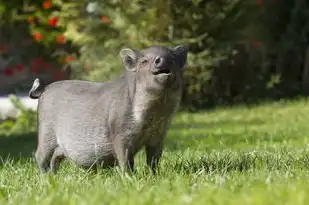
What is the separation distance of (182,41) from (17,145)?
4.87 m

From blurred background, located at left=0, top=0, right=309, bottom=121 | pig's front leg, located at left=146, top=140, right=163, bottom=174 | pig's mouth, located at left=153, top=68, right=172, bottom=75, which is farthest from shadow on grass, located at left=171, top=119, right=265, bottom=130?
pig's mouth, located at left=153, top=68, right=172, bottom=75

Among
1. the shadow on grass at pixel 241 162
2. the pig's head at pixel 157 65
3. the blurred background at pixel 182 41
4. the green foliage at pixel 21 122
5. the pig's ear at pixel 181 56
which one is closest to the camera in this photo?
the pig's head at pixel 157 65

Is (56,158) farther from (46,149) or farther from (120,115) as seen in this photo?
(120,115)

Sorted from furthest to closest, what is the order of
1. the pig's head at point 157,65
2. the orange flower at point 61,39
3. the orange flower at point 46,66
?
1. the orange flower at point 46,66
2. the orange flower at point 61,39
3. the pig's head at point 157,65

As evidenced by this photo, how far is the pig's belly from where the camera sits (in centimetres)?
562

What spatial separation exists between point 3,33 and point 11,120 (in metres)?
3.39

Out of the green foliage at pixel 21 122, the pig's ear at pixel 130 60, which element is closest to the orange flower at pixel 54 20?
the green foliage at pixel 21 122

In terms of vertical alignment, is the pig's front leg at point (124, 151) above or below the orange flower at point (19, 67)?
above

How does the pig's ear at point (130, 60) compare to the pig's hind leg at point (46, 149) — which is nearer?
the pig's ear at point (130, 60)

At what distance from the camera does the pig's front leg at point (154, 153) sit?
5.69 m

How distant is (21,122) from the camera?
14.0m

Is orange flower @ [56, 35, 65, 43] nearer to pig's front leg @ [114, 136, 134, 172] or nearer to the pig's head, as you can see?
the pig's head

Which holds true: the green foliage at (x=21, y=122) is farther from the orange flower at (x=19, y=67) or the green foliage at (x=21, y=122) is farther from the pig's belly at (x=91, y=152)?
the pig's belly at (x=91, y=152)

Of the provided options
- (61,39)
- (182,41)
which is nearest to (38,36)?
(61,39)
